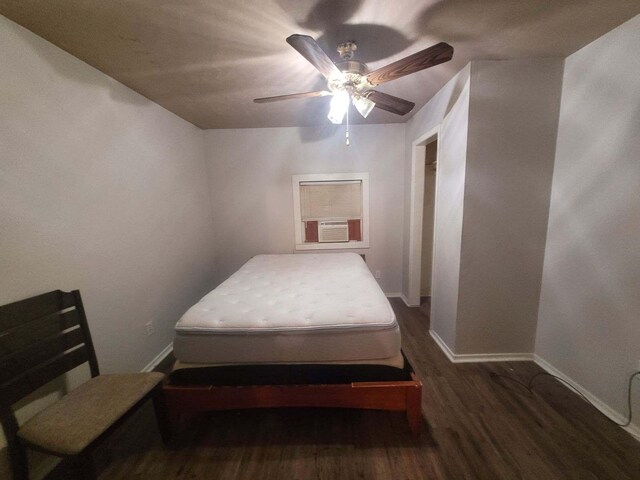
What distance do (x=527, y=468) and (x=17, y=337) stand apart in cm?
259

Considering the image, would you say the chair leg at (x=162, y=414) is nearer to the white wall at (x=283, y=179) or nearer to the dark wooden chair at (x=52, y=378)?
the dark wooden chair at (x=52, y=378)

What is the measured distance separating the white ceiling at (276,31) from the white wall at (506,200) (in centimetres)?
18

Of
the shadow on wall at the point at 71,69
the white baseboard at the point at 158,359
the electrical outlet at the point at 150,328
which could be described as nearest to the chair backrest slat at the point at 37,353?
the electrical outlet at the point at 150,328

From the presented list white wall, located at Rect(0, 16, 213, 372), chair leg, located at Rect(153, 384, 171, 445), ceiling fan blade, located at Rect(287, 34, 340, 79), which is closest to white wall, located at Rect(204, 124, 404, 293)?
white wall, located at Rect(0, 16, 213, 372)

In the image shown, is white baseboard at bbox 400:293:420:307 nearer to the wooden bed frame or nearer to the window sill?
the window sill

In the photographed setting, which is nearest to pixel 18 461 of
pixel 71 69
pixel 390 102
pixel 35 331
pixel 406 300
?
pixel 35 331

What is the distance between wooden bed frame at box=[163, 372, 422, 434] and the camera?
1289 mm

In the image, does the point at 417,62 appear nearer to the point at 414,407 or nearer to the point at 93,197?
the point at 414,407

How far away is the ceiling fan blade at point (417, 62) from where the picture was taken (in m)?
1.08

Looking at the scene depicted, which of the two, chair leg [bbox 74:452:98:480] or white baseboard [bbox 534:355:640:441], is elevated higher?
chair leg [bbox 74:452:98:480]

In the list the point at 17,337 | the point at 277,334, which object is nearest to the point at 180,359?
the point at 277,334

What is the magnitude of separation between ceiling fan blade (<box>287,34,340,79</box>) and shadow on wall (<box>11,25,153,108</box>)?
1.46m

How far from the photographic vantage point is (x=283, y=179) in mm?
3113

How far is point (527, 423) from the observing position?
1.41 metres
